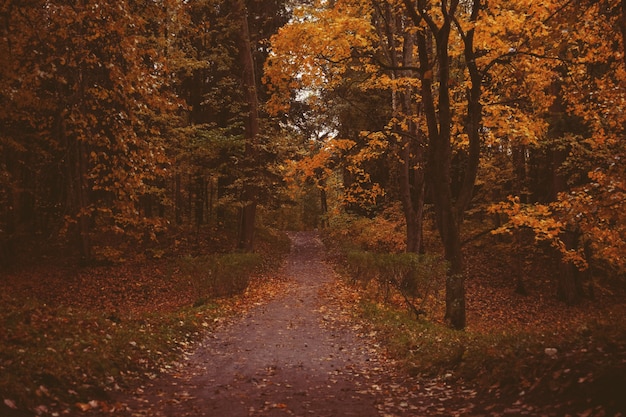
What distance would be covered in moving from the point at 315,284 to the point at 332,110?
12978mm

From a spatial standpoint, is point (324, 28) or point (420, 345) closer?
point (420, 345)

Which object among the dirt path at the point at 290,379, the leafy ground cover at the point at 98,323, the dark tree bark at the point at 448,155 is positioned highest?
the dark tree bark at the point at 448,155

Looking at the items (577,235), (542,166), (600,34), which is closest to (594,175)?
(600,34)

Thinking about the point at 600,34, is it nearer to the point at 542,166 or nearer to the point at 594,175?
the point at 594,175

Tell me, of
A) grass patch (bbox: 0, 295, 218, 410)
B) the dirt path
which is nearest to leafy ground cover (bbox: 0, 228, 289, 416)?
grass patch (bbox: 0, 295, 218, 410)

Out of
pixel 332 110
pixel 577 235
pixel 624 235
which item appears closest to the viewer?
pixel 624 235

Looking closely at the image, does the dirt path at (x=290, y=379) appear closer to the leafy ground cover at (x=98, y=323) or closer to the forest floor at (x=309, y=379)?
the forest floor at (x=309, y=379)

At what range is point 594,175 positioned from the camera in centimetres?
830

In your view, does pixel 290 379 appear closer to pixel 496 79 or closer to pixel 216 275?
pixel 216 275

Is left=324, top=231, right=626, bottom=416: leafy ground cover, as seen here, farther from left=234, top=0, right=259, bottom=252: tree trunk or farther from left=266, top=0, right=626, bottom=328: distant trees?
left=234, top=0, right=259, bottom=252: tree trunk

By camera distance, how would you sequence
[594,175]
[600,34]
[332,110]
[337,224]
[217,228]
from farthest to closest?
1. [337,224]
2. [332,110]
3. [217,228]
4. [600,34]
5. [594,175]

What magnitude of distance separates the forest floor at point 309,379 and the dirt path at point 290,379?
2 cm

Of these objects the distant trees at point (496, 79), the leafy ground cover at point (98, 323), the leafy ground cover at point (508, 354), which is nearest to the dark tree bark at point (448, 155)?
the distant trees at point (496, 79)

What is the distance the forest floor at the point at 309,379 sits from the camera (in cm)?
575
